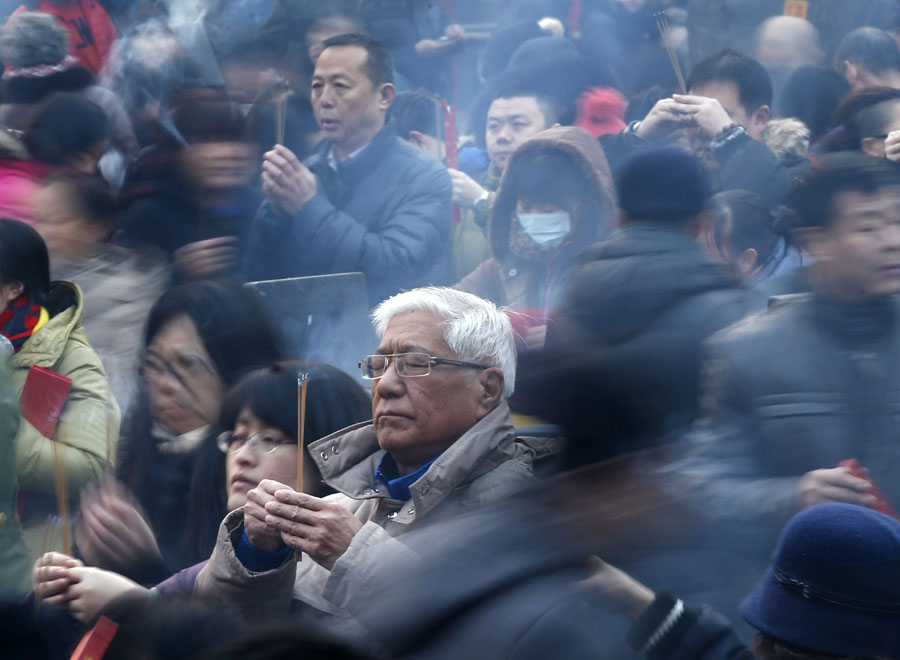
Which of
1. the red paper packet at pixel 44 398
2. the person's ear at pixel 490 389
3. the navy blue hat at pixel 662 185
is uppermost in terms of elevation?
the navy blue hat at pixel 662 185

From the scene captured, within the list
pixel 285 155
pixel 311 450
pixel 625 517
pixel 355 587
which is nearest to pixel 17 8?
pixel 285 155

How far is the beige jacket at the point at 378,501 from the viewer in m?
2.67

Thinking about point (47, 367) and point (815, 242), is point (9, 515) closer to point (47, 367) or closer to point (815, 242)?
point (47, 367)

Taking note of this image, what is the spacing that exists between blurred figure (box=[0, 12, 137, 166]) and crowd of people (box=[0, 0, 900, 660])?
18 mm

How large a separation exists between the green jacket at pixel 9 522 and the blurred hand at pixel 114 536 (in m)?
0.17

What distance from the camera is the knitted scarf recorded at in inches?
140

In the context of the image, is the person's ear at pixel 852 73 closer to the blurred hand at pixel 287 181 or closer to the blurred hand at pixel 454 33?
the blurred hand at pixel 454 33

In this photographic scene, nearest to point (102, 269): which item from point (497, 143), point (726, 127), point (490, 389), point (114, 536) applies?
point (114, 536)

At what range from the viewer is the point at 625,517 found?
6.55 feet

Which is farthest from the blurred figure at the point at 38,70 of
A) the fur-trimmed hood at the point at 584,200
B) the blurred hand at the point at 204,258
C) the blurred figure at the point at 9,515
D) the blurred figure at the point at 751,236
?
the blurred figure at the point at 751,236

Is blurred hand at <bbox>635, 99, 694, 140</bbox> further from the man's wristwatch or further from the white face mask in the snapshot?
the white face mask

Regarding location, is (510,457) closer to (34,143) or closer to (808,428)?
(808,428)

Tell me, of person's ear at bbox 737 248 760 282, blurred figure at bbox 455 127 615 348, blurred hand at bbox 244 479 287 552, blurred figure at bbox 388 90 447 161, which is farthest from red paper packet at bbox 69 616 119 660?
blurred figure at bbox 388 90 447 161

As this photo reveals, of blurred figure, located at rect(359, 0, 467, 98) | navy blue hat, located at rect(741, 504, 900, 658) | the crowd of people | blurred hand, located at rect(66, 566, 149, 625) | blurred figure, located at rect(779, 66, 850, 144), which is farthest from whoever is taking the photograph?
blurred figure, located at rect(359, 0, 467, 98)
